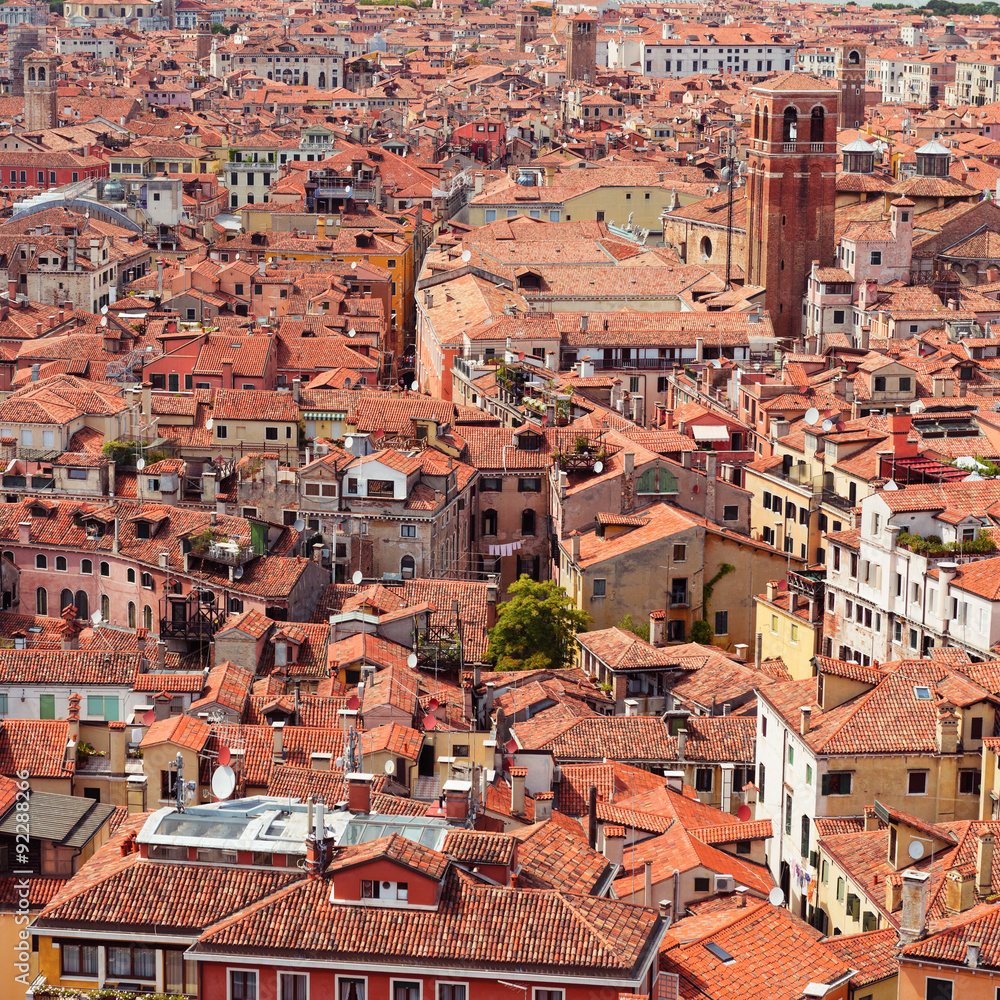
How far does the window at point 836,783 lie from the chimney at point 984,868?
728 centimetres

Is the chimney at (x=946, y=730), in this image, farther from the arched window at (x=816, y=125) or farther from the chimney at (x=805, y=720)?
the arched window at (x=816, y=125)

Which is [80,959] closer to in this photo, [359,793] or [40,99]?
[359,793]

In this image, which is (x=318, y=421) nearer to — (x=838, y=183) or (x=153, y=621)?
(x=153, y=621)

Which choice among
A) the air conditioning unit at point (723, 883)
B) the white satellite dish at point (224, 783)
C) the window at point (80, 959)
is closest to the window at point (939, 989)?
the air conditioning unit at point (723, 883)

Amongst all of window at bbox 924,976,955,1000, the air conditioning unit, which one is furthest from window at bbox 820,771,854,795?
window at bbox 924,976,955,1000

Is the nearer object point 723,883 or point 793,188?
point 723,883

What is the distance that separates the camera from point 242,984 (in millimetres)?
30172

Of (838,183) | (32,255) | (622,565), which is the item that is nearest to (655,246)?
(838,183)

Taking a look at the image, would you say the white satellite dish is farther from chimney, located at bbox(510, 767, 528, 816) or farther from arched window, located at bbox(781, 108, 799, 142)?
arched window, located at bbox(781, 108, 799, 142)

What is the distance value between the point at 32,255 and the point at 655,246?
35.6 meters

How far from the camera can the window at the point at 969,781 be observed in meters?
44.3

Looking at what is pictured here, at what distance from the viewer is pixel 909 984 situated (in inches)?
1342

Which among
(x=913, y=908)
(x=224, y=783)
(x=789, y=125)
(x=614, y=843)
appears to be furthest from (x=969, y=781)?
(x=789, y=125)

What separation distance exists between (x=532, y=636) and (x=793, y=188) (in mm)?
51789
